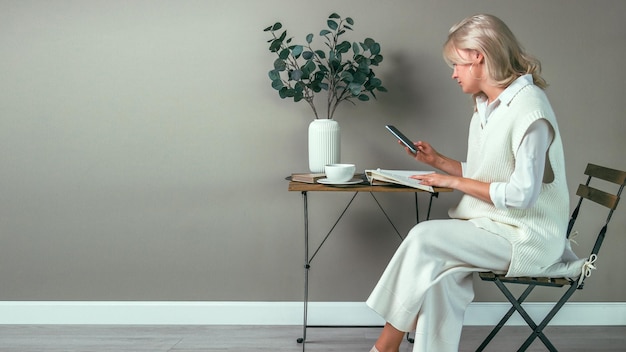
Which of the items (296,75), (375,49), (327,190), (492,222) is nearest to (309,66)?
(296,75)

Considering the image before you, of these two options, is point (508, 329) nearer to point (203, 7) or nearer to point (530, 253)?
point (530, 253)

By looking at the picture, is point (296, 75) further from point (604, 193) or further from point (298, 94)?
point (604, 193)

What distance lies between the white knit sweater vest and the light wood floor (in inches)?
30.5

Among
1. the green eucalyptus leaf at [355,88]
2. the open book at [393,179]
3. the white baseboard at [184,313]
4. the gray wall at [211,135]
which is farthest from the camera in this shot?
the white baseboard at [184,313]

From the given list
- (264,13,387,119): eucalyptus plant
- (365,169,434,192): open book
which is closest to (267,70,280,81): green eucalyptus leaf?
(264,13,387,119): eucalyptus plant

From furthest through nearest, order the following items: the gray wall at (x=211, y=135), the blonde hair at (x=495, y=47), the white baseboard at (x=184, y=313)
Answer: the white baseboard at (x=184, y=313), the gray wall at (x=211, y=135), the blonde hair at (x=495, y=47)

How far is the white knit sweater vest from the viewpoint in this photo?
6.91ft

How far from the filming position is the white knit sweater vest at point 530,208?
2105 millimetres

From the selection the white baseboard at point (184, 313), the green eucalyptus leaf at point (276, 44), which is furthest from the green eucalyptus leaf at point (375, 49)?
the white baseboard at point (184, 313)

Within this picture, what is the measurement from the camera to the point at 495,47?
2.17 metres

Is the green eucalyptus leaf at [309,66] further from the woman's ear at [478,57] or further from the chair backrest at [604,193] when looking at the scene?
the chair backrest at [604,193]

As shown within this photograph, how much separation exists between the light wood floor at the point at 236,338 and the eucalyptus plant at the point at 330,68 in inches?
39.2

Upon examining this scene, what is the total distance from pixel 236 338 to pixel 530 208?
1404 millimetres

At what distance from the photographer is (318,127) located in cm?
265
